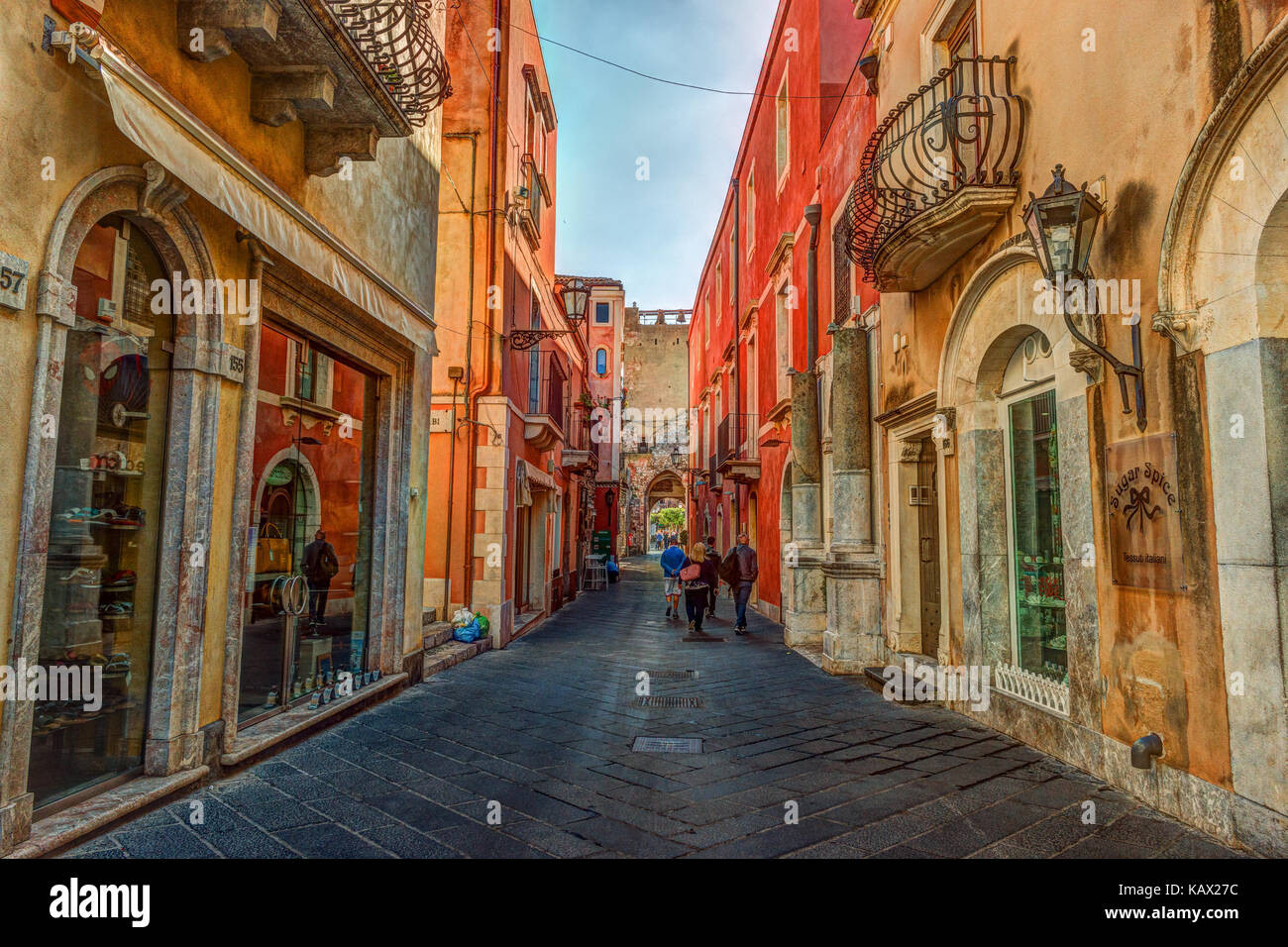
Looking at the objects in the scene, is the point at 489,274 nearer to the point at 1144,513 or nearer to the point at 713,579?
the point at 713,579

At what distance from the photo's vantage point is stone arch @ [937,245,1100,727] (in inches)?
189

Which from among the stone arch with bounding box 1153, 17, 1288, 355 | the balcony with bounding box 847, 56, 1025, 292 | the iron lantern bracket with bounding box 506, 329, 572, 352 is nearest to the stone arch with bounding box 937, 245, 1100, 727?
the balcony with bounding box 847, 56, 1025, 292

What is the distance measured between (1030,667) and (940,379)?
2451 millimetres

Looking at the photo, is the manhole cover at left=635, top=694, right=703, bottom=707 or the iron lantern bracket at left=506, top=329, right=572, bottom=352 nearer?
the manhole cover at left=635, top=694, right=703, bottom=707

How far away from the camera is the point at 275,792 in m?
3.94

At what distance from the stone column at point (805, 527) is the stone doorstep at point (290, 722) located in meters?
5.50

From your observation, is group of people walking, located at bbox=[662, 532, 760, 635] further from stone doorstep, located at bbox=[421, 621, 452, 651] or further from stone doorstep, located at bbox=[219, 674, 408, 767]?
stone doorstep, located at bbox=[219, 674, 408, 767]

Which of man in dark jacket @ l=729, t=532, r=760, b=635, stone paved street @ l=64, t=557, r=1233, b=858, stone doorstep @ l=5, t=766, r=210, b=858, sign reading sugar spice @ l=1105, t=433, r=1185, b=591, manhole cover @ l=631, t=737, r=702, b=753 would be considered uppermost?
sign reading sugar spice @ l=1105, t=433, r=1185, b=591

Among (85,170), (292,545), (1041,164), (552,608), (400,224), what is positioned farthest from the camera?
(552,608)

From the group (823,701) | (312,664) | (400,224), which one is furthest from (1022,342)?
(312,664)

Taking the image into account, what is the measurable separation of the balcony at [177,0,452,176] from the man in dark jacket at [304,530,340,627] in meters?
2.75

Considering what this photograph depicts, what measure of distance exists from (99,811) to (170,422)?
6.15ft

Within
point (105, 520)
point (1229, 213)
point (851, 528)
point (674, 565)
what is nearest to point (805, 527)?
point (851, 528)
